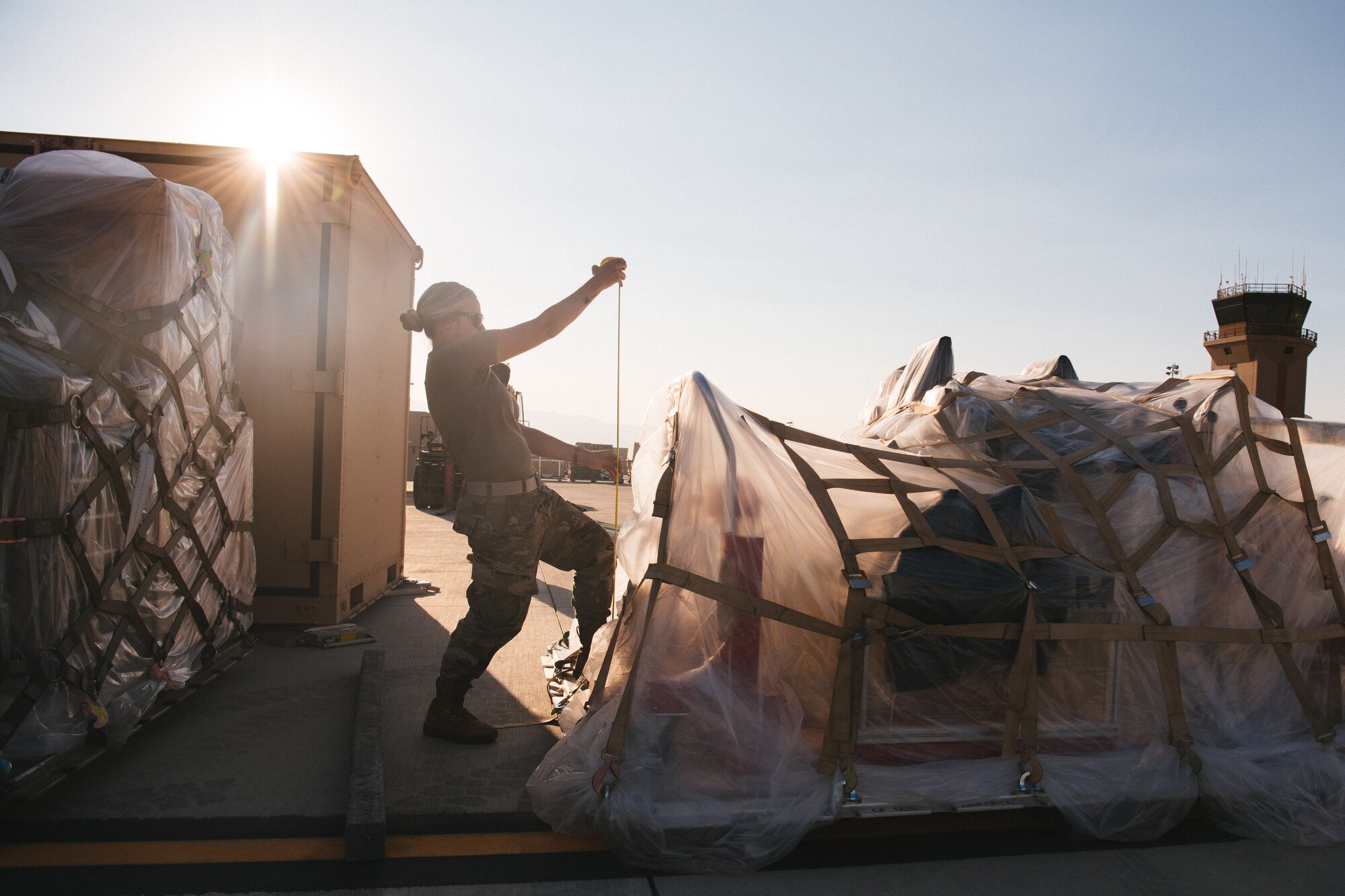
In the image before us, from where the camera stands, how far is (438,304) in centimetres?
366

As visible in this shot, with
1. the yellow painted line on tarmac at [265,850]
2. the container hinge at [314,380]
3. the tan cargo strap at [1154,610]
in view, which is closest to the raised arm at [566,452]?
the yellow painted line on tarmac at [265,850]

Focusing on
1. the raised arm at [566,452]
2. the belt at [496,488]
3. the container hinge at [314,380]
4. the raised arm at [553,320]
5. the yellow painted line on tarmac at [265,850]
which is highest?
the raised arm at [553,320]

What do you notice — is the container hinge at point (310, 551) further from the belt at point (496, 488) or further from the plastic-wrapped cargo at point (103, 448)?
the belt at point (496, 488)

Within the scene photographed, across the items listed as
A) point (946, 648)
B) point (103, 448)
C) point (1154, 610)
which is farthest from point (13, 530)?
point (1154, 610)

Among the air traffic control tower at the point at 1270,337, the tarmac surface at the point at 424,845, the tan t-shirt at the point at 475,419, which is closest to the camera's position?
the tarmac surface at the point at 424,845

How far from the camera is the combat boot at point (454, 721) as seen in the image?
3430mm

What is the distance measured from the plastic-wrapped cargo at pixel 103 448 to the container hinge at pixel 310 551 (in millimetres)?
1076

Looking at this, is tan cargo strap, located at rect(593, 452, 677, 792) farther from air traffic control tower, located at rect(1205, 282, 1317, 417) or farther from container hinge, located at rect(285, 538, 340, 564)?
air traffic control tower, located at rect(1205, 282, 1317, 417)

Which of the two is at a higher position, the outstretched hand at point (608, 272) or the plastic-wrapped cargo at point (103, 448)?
the outstretched hand at point (608, 272)

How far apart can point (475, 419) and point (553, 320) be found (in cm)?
57

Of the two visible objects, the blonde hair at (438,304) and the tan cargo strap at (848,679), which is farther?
the blonde hair at (438,304)

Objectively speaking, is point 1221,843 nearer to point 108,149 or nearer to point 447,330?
point 447,330

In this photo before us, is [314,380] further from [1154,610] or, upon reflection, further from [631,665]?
[1154,610]

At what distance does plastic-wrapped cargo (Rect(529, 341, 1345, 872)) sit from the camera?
2693 millimetres
